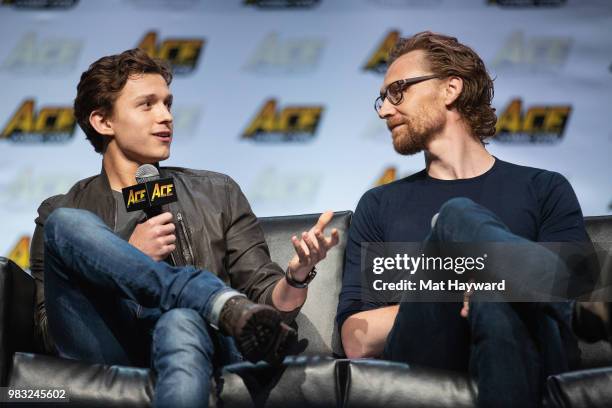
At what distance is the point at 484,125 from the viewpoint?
8.49ft

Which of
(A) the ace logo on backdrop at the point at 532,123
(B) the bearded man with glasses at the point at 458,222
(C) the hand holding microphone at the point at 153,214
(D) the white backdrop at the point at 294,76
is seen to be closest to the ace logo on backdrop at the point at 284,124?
(D) the white backdrop at the point at 294,76

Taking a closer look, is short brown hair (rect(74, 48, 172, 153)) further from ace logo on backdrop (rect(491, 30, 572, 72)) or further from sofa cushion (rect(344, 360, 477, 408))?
ace logo on backdrop (rect(491, 30, 572, 72))

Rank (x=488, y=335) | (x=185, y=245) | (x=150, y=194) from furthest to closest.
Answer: (x=185, y=245), (x=150, y=194), (x=488, y=335)

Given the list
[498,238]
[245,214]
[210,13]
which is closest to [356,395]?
[498,238]

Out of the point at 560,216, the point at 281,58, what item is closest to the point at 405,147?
the point at 560,216

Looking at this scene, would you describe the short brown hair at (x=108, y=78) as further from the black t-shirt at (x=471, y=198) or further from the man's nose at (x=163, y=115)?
the black t-shirt at (x=471, y=198)

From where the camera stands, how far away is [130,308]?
6.55 feet

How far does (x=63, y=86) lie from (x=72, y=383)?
8.41 feet

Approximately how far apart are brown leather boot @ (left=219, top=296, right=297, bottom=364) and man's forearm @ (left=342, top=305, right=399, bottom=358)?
14.5 inches

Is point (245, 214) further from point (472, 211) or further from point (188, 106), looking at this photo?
point (188, 106)

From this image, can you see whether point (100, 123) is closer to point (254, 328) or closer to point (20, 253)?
point (254, 328)

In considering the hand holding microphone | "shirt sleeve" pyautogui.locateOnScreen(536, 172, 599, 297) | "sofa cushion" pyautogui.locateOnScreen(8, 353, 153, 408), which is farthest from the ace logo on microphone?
"shirt sleeve" pyautogui.locateOnScreen(536, 172, 599, 297)

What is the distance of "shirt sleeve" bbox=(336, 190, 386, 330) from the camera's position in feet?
7.42

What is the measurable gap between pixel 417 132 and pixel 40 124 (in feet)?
7.69
